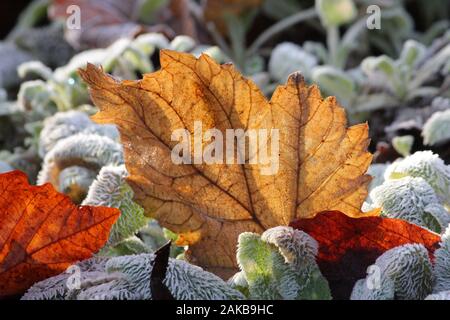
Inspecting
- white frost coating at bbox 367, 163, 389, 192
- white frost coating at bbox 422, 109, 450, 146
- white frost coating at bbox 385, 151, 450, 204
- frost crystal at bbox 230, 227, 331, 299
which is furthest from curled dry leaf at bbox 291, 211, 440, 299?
white frost coating at bbox 422, 109, 450, 146

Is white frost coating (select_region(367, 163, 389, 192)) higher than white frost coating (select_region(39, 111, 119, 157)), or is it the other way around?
white frost coating (select_region(39, 111, 119, 157))

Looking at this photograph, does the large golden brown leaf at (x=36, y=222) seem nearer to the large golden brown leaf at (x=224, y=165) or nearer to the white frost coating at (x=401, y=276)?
the large golden brown leaf at (x=224, y=165)

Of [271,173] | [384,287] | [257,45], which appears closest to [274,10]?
[257,45]

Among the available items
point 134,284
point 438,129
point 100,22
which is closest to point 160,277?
point 134,284

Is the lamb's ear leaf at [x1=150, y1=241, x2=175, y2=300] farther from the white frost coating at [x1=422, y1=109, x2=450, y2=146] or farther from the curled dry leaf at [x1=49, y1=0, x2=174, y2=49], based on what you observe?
the curled dry leaf at [x1=49, y1=0, x2=174, y2=49]

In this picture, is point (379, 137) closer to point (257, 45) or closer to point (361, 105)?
point (361, 105)

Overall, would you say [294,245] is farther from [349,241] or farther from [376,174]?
[376,174]
